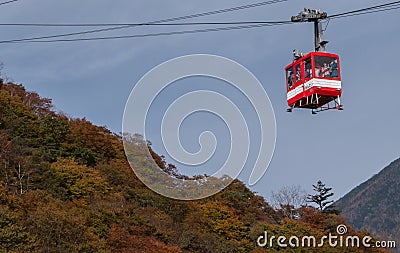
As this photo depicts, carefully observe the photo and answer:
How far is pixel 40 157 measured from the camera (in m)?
32.9

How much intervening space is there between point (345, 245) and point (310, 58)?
23.9m

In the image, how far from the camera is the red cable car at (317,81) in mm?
13812

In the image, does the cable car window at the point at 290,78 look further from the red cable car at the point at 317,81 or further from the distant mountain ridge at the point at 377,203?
the distant mountain ridge at the point at 377,203

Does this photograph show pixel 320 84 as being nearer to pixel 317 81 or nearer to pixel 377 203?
pixel 317 81

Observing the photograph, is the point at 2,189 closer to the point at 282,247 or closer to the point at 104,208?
the point at 104,208

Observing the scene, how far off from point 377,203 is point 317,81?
110m

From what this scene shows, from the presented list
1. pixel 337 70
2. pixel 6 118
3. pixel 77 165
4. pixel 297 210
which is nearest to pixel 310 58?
pixel 337 70

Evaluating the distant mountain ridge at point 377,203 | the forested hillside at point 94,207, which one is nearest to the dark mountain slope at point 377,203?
the distant mountain ridge at point 377,203

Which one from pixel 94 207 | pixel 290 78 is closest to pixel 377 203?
pixel 94 207

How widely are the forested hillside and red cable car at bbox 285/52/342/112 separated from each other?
10.5 metres

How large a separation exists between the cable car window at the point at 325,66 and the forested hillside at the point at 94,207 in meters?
11.2

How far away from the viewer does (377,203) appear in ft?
389

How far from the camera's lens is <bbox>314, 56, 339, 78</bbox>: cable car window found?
1378 centimetres

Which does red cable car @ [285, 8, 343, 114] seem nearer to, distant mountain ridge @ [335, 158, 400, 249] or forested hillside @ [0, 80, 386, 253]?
forested hillside @ [0, 80, 386, 253]
